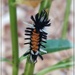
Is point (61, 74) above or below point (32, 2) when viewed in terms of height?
below

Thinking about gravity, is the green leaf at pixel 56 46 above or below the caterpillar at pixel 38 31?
below

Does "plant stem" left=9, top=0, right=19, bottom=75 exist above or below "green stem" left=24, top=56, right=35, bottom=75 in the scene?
above

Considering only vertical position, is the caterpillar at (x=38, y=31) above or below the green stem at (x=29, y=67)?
above

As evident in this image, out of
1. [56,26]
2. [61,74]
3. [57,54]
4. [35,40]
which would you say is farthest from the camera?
[56,26]

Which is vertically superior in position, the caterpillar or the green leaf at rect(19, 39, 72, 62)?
the caterpillar

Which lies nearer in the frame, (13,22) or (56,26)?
(13,22)

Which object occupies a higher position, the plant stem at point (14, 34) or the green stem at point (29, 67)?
the plant stem at point (14, 34)

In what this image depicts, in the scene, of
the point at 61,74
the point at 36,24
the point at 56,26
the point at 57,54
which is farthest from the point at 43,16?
the point at 56,26

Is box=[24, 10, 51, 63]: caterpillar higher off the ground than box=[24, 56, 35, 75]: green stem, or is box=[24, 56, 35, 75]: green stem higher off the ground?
box=[24, 10, 51, 63]: caterpillar

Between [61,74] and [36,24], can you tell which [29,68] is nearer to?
[36,24]

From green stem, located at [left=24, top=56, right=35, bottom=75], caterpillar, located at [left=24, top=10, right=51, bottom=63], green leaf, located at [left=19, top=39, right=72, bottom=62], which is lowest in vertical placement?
green stem, located at [left=24, top=56, right=35, bottom=75]

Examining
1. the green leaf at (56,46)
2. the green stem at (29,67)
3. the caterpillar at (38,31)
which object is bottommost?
the green stem at (29,67)
